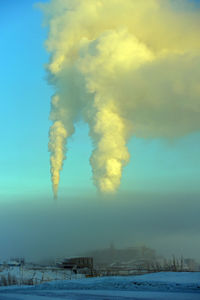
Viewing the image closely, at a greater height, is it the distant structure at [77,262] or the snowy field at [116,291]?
the snowy field at [116,291]

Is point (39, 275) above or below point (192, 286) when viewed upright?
below

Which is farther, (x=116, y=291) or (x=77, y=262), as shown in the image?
(x=77, y=262)

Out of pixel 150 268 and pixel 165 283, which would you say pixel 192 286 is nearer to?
pixel 165 283

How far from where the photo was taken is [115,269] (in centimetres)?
4653

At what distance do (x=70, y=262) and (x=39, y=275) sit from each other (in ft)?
50.7

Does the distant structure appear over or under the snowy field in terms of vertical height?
under

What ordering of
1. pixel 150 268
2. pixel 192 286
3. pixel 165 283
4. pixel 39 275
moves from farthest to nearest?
pixel 39 275, pixel 150 268, pixel 165 283, pixel 192 286

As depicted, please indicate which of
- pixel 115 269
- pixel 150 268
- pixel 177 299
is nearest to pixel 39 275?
pixel 115 269

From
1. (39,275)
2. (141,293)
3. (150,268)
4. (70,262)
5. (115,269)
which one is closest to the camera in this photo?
(141,293)

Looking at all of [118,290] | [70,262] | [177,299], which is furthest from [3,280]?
[70,262]

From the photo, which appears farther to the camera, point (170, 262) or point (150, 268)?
point (150, 268)

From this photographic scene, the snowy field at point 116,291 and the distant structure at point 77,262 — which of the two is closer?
the snowy field at point 116,291

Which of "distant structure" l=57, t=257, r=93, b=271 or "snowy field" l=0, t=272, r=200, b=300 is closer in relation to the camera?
"snowy field" l=0, t=272, r=200, b=300

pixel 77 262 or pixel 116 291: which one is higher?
pixel 116 291
